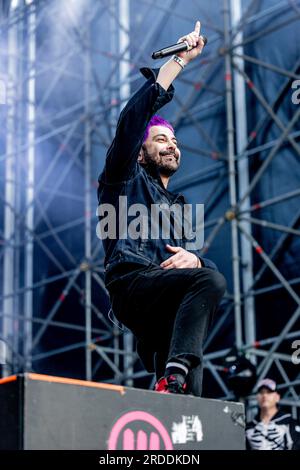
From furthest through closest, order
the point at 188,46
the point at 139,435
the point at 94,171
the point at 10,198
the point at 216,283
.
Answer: the point at 10,198 < the point at 94,171 < the point at 188,46 < the point at 216,283 < the point at 139,435

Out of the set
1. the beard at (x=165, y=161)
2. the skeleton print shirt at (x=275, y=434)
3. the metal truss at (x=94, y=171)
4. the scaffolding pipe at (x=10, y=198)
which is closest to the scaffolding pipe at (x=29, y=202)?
the metal truss at (x=94, y=171)

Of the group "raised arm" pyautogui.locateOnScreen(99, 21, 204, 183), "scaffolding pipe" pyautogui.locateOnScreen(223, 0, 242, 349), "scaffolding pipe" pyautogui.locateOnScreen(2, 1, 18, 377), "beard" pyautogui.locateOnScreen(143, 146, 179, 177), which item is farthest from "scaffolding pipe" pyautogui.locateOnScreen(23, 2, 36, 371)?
"raised arm" pyautogui.locateOnScreen(99, 21, 204, 183)

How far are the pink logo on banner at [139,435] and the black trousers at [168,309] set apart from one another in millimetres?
755

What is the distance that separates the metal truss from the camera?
9688 mm

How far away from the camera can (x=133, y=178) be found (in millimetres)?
3934

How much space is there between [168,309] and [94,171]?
8607 millimetres

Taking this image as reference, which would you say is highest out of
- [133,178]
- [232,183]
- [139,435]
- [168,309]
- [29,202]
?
[29,202]

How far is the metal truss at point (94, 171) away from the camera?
969cm

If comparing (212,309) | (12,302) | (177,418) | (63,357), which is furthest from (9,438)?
(12,302)

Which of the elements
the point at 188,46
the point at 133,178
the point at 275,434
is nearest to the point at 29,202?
the point at 275,434

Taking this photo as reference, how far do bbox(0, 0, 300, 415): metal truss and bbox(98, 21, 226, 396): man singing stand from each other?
512 cm

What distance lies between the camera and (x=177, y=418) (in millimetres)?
2873

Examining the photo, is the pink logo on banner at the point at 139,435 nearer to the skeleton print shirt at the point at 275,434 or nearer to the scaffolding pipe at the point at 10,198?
the skeleton print shirt at the point at 275,434

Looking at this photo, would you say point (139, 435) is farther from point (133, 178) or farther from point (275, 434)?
point (275, 434)
